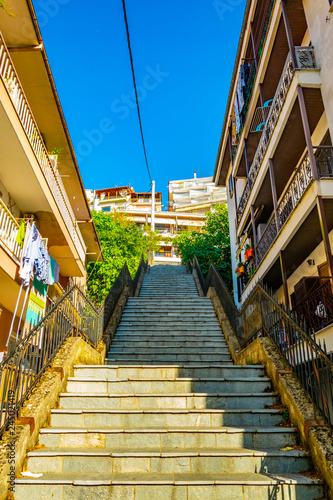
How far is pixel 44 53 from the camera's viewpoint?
954 centimetres

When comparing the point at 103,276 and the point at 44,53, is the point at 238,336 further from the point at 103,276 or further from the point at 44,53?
the point at 103,276

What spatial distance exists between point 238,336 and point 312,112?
6.16m

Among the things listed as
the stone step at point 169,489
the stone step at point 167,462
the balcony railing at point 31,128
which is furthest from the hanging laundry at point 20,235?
the stone step at point 169,489

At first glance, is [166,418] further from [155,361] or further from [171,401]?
[155,361]

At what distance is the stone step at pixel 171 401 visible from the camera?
5277 millimetres

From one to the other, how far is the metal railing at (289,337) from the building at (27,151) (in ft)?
18.7

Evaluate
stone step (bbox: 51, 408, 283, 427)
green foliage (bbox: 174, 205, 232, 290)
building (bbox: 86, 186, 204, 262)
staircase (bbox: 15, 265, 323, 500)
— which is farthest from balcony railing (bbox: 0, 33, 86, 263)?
building (bbox: 86, 186, 204, 262)

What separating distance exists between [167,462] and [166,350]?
4754 mm

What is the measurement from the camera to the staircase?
3607 mm

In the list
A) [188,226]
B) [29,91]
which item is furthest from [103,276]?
[188,226]

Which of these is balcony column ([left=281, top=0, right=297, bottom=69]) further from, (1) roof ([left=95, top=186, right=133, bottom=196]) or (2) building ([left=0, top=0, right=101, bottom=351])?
(1) roof ([left=95, top=186, right=133, bottom=196])

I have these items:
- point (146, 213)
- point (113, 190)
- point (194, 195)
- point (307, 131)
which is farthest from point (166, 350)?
point (194, 195)

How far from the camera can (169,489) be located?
360cm

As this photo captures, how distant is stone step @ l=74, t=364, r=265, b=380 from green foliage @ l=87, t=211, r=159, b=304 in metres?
16.7
